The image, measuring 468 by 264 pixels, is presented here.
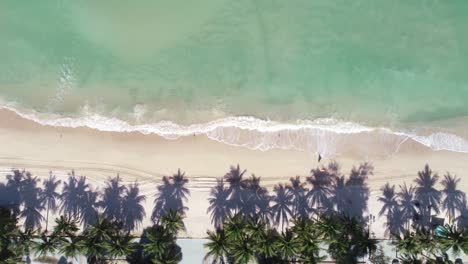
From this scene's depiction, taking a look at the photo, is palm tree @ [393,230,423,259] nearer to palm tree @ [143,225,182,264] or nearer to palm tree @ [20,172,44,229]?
palm tree @ [143,225,182,264]

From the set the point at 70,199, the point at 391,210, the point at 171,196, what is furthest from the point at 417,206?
the point at 70,199

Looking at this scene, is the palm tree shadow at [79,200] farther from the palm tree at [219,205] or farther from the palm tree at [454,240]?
the palm tree at [454,240]

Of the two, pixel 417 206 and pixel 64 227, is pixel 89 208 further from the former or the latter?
pixel 417 206

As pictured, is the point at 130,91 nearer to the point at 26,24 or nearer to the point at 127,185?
the point at 127,185

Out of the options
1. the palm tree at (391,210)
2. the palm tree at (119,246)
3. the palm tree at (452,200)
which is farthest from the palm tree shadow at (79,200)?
the palm tree at (452,200)

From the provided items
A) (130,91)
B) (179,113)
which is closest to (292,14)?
(179,113)

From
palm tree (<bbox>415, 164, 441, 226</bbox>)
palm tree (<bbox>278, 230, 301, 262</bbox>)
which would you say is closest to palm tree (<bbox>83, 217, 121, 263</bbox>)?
palm tree (<bbox>278, 230, 301, 262</bbox>)
